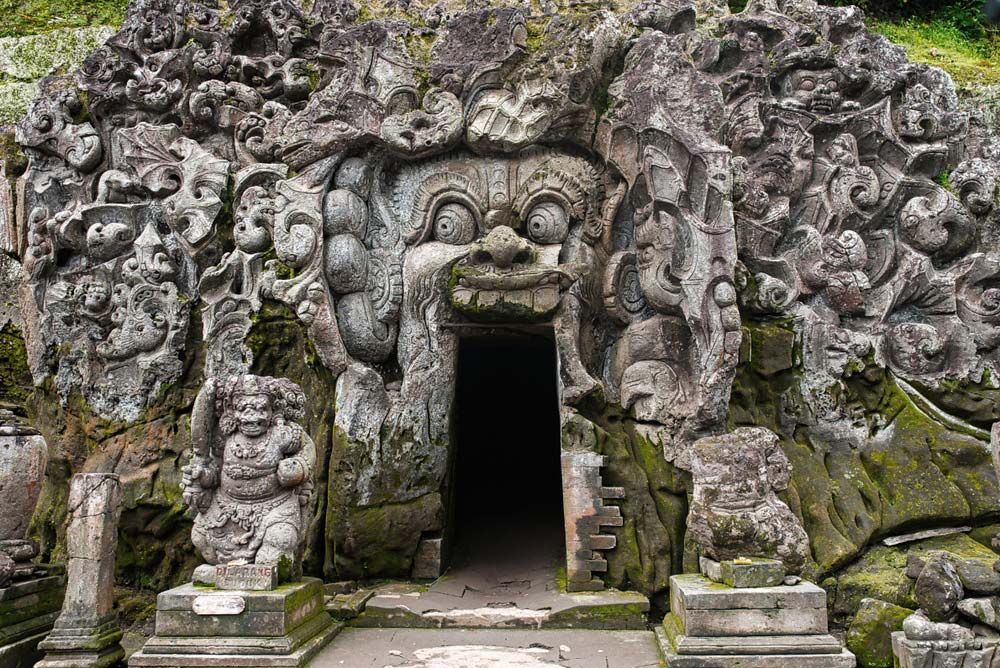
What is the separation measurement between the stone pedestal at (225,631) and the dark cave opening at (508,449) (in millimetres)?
Answer: 3458

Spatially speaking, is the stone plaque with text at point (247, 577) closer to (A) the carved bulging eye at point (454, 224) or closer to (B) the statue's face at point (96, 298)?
(A) the carved bulging eye at point (454, 224)

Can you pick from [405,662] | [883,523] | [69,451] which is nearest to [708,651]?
[405,662]

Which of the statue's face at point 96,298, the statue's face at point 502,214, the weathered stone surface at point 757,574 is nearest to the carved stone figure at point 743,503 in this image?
the weathered stone surface at point 757,574

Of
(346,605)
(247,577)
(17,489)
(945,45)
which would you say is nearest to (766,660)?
(346,605)

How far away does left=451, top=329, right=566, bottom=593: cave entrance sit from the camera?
8.55 meters

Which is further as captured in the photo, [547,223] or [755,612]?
[547,223]

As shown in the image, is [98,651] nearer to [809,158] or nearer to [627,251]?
[627,251]

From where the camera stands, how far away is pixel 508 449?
11664 mm

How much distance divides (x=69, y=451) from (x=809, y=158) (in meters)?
8.35

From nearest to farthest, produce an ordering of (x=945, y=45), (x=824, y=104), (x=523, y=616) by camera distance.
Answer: (x=523, y=616), (x=824, y=104), (x=945, y=45)

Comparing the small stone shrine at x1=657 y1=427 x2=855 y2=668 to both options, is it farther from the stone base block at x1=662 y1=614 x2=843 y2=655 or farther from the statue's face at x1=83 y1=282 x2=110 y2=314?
the statue's face at x1=83 y1=282 x2=110 y2=314

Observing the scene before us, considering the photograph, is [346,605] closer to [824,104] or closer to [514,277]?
[514,277]

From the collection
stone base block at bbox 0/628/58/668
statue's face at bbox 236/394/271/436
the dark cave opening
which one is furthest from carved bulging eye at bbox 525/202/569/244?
stone base block at bbox 0/628/58/668

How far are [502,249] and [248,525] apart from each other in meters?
3.20
